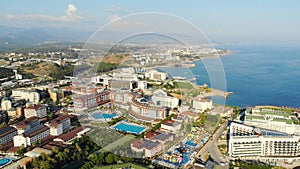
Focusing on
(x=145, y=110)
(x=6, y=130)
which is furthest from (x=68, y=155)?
(x=145, y=110)

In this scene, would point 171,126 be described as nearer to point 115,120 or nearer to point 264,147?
point 115,120

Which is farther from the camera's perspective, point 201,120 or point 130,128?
point 130,128

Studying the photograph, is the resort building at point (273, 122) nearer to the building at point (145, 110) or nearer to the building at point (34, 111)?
the building at point (145, 110)

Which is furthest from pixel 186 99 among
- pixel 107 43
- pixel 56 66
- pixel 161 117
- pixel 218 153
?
pixel 56 66

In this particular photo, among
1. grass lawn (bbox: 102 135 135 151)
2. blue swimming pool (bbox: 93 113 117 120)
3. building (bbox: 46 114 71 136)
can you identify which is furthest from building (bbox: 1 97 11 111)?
grass lawn (bbox: 102 135 135 151)

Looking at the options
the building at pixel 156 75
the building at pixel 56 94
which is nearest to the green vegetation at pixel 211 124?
the building at pixel 156 75
